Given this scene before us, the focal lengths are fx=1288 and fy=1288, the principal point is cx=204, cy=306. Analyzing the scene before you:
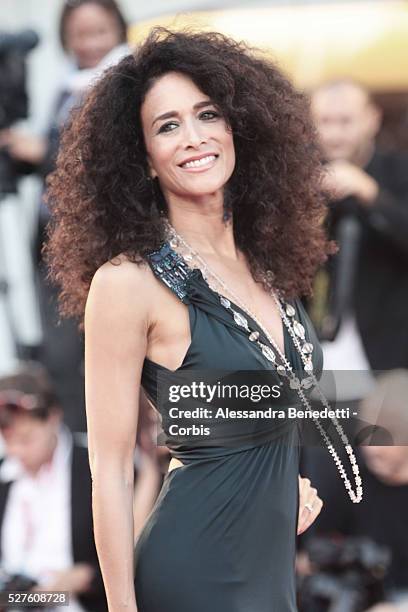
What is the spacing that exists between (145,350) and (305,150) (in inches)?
29.4

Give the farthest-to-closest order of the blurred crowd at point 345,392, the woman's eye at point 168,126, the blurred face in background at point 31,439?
the blurred face in background at point 31,439 < the blurred crowd at point 345,392 < the woman's eye at point 168,126

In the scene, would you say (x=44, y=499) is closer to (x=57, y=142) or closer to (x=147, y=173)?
(x=57, y=142)

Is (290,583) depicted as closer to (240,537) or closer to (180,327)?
(240,537)

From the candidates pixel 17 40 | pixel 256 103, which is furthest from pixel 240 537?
pixel 17 40

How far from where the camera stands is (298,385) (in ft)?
8.75

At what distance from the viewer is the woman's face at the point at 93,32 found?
4.54 m

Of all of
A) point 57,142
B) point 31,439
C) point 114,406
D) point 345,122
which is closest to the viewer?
point 114,406

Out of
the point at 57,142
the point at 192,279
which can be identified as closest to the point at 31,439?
the point at 57,142

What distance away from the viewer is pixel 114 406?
2520mm

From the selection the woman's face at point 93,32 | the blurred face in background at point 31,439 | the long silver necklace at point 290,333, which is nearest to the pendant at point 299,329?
the long silver necklace at point 290,333

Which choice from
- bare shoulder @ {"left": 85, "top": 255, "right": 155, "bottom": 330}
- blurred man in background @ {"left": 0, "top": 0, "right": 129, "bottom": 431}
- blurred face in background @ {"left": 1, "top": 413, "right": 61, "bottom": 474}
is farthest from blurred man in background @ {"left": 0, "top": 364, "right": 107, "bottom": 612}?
bare shoulder @ {"left": 85, "top": 255, "right": 155, "bottom": 330}

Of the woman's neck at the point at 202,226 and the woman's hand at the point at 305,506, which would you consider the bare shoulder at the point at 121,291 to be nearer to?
the woman's neck at the point at 202,226

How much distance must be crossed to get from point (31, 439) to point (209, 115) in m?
1.78

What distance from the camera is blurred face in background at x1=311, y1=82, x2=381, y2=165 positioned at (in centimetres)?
459
